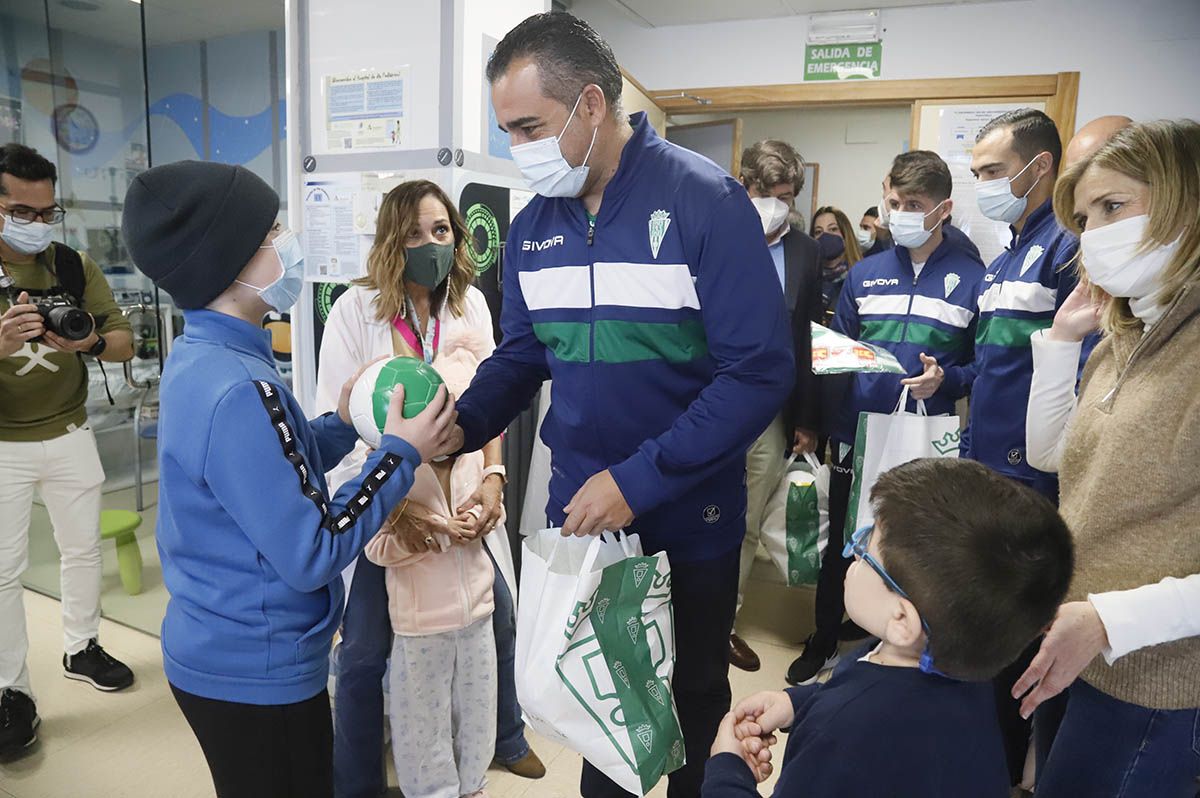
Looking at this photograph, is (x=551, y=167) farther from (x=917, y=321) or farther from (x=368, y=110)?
(x=917, y=321)

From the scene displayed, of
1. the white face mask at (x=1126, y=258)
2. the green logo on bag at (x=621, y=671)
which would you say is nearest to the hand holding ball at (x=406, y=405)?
the green logo on bag at (x=621, y=671)

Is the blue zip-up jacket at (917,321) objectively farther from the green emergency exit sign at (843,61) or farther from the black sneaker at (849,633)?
the green emergency exit sign at (843,61)

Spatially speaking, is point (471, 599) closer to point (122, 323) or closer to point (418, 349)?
point (418, 349)

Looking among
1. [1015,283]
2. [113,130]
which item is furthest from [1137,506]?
[113,130]

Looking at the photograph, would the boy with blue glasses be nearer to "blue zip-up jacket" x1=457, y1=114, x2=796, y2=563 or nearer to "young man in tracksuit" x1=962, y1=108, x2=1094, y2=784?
"blue zip-up jacket" x1=457, y1=114, x2=796, y2=563

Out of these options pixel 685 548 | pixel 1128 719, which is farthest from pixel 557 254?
pixel 1128 719

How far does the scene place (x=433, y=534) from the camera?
6.20 ft

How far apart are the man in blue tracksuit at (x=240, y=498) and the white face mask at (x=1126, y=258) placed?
46.5 inches

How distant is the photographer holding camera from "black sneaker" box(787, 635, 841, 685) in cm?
245

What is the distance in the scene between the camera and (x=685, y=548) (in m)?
1.46

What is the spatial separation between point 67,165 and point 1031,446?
395 cm

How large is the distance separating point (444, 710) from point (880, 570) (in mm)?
1466

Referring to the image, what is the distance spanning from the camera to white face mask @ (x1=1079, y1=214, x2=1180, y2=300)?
1.14 m

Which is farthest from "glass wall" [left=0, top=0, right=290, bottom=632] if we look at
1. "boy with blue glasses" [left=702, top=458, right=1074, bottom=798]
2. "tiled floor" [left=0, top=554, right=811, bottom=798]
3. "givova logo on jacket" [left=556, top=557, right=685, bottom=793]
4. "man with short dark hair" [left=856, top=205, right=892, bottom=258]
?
"man with short dark hair" [left=856, top=205, right=892, bottom=258]
